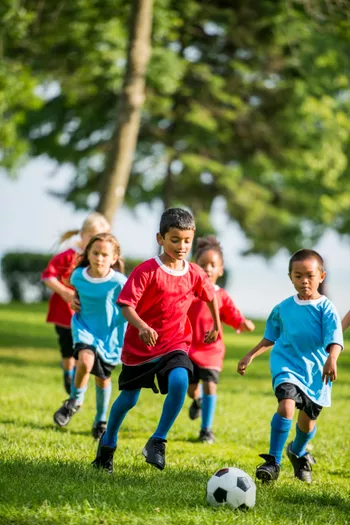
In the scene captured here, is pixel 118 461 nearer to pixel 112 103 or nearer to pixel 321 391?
pixel 321 391

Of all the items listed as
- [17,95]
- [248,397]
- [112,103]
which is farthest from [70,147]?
[248,397]

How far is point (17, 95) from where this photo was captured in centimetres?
1573

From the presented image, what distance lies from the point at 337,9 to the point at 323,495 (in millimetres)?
11526

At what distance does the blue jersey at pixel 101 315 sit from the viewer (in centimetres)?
719

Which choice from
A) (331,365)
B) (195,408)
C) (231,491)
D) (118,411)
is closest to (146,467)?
(118,411)

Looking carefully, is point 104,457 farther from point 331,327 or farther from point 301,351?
point 331,327

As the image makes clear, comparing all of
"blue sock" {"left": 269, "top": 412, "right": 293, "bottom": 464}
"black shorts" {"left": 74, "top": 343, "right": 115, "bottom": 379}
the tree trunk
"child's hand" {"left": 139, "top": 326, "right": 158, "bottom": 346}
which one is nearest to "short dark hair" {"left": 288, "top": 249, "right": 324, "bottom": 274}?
"blue sock" {"left": 269, "top": 412, "right": 293, "bottom": 464}

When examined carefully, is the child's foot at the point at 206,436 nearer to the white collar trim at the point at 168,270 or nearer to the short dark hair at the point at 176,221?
the white collar trim at the point at 168,270

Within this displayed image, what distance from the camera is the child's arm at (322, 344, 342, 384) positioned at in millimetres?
5504

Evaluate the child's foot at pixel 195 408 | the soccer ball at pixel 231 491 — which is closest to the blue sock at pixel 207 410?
the child's foot at pixel 195 408

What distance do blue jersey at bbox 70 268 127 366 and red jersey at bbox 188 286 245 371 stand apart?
896 millimetres

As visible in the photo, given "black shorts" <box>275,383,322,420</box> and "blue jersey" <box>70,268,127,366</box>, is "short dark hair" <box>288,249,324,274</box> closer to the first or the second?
"black shorts" <box>275,383,322,420</box>

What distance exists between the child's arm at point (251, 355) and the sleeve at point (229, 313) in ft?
4.87

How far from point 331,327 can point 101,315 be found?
2.26 meters
